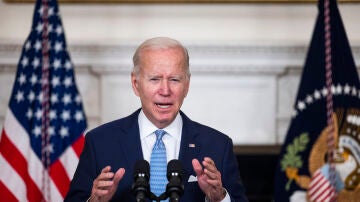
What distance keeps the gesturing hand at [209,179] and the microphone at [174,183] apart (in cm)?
16

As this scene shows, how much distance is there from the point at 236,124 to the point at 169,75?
7.51ft

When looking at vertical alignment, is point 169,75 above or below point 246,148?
above

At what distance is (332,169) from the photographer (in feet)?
12.2

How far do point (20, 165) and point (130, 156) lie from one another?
1.68 metres

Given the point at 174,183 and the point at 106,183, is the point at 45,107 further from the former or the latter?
the point at 174,183

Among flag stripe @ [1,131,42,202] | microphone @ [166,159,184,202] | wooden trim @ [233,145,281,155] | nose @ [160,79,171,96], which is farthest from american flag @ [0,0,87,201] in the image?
microphone @ [166,159,184,202]

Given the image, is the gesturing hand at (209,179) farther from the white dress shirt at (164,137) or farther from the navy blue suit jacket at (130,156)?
the white dress shirt at (164,137)

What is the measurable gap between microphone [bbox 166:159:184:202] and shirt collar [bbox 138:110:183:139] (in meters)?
0.49

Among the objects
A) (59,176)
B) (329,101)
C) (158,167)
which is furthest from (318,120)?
(158,167)

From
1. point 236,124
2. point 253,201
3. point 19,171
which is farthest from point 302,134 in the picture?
point 19,171

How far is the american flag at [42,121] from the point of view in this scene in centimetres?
391

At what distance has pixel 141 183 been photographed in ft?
6.24

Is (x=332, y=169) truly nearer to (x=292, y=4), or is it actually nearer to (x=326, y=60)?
(x=326, y=60)

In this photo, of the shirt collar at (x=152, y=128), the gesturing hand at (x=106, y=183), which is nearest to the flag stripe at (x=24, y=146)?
the shirt collar at (x=152, y=128)
